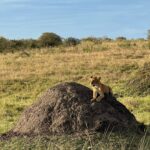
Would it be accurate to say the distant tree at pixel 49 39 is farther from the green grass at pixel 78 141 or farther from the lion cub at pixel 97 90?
the green grass at pixel 78 141

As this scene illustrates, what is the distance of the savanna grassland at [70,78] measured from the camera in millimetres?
9648

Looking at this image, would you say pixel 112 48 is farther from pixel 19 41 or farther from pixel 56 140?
pixel 56 140

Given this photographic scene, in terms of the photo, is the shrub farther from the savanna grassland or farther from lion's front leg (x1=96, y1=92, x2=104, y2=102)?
lion's front leg (x1=96, y1=92, x2=104, y2=102)

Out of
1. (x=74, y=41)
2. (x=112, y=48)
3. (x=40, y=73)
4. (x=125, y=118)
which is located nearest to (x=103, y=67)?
(x=40, y=73)

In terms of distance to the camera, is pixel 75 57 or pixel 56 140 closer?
pixel 56 140

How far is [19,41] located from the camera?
186 feet

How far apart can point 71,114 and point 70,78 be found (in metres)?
17.3

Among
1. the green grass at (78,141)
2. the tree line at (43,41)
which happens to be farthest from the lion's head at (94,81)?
the tree line at (43,41)

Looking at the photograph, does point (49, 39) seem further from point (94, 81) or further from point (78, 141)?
point (78, 141)

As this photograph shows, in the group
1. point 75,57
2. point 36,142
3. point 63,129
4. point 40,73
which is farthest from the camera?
point 75,57

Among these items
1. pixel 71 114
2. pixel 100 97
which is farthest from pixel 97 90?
pixel 71 114

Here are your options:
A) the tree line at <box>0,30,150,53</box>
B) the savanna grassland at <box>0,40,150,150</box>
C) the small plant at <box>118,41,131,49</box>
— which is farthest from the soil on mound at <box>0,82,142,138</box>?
the tree line at <box>0,30,150,53</box>

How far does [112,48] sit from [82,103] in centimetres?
3034

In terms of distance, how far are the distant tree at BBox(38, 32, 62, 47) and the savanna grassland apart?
1154cm
